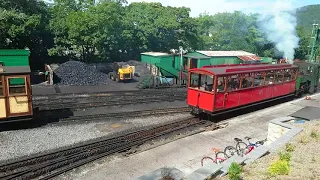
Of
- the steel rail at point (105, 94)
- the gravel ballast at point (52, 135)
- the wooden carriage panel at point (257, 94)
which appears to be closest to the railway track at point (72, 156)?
the gravel ballast at point (52, 135)

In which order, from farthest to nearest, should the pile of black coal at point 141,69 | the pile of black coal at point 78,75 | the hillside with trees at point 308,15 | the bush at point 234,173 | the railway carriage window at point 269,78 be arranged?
1. the hillside with trees at point 308,15
2. the pile of black coal at point 141,69
3. the pile of black coal at point 78,75
4. the railway carriage window at point 269,78
5. the bush at point 234,173

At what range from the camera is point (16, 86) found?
11.8 metres

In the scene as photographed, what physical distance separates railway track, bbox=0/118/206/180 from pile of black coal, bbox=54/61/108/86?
1255cm

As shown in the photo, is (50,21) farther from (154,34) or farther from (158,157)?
(158,157)

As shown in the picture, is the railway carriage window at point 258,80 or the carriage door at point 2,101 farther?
the railway carriage window at point 258,80

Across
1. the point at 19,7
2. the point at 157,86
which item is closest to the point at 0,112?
the point at 157,86

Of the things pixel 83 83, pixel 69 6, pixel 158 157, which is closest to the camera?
pixel 158 157

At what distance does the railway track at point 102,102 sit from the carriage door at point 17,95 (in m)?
3.53

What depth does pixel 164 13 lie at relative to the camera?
Result: 117ft

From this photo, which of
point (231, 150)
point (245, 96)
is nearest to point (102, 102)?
point (245, 96)

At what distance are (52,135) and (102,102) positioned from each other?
565 cm

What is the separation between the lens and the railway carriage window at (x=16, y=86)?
1162 cm

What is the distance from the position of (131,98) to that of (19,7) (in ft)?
51.8

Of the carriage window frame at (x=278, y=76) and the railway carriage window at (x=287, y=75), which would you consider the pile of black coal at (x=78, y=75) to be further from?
the railway carriage window at (x=287, y=75)
